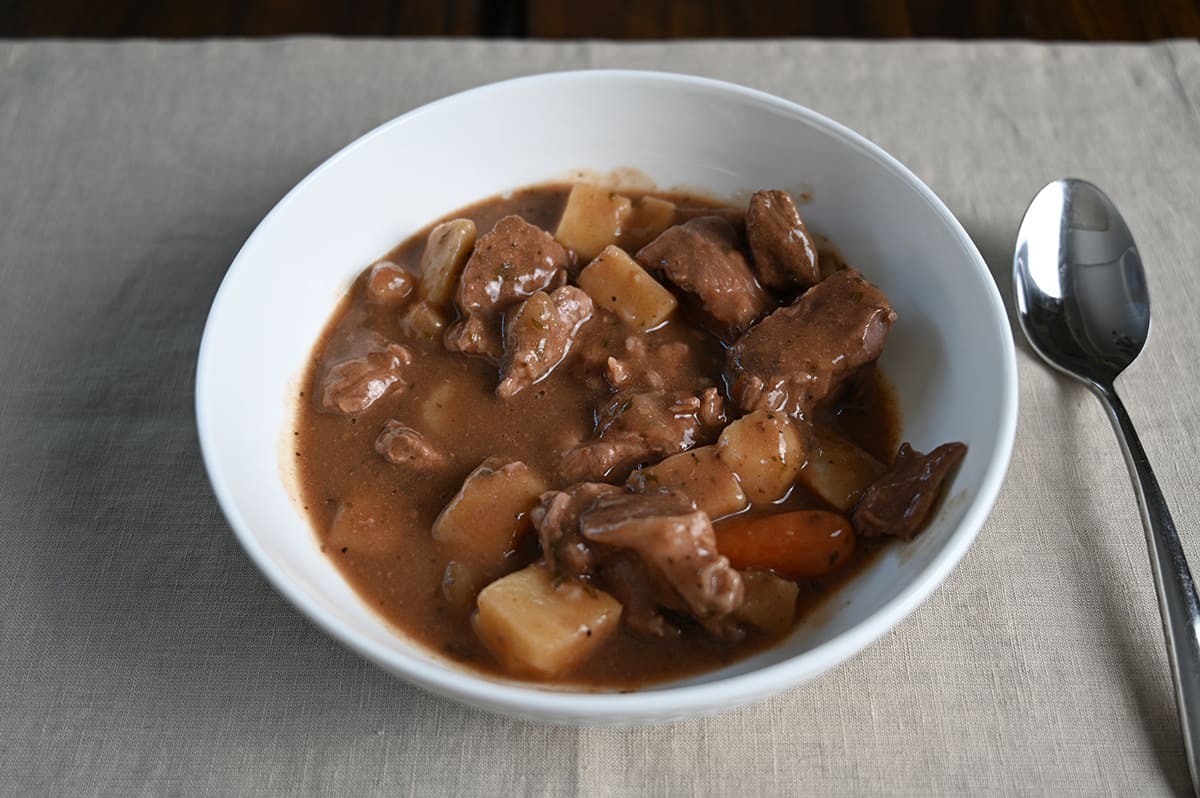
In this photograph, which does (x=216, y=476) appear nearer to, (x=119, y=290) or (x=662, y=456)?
(x=662, y=456)

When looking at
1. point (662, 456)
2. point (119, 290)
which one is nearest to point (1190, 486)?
point (662, 456)

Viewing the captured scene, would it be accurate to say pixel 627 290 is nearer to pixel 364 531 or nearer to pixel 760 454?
pixel 760 454

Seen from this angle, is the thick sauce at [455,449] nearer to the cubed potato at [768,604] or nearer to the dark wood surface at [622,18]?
the cubed potato at [768,604]

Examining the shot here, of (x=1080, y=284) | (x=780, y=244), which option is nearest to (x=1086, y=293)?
(x=1080, y=284)

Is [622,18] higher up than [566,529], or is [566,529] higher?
[622,18]

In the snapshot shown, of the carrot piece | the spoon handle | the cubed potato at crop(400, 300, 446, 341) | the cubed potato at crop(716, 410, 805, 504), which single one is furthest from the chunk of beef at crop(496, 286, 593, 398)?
the spoon handle

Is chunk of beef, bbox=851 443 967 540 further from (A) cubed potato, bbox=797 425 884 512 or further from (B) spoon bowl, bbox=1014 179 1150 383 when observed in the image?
(B) spoon bowl, bbox=1014 179 1150 383

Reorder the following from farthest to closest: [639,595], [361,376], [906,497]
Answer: [361,376] < [906,497] < [639,595]
